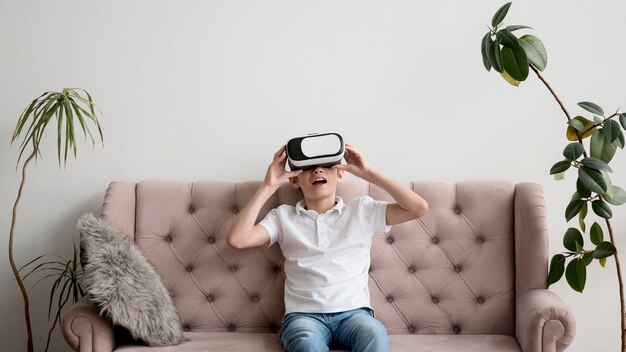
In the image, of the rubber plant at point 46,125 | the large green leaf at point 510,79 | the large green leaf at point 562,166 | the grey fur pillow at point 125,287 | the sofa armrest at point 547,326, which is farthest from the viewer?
the rubber plant at point 46,125

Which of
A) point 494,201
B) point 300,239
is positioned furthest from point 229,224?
point 494,201

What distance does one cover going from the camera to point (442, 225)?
94.3 inches

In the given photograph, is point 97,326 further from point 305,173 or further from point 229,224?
point 305,173

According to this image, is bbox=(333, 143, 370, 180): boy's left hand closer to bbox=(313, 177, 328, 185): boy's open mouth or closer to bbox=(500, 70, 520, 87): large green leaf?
bbox=(313, 177, 328, 185): boy's open mouth

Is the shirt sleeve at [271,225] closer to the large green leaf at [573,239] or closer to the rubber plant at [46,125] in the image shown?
the rubber plant at [46,125]

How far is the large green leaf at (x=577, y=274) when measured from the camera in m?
2.23

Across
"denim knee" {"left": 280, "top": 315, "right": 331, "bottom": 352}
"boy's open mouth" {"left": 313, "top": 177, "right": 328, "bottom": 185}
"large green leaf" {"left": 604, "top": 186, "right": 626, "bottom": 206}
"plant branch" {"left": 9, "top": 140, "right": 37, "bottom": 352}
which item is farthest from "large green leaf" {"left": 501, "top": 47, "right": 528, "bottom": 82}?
"plant branch" {"left": 9, "top": 140, "right": 37, "bottom": 352}

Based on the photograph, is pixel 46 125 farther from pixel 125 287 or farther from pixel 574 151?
pixel 574 151

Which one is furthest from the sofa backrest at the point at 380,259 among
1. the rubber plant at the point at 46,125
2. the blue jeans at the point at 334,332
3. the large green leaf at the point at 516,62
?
the large green leaf at the point at 516,62

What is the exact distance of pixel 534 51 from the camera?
2186mm

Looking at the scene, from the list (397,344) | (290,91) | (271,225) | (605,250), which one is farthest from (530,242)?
(290,91)

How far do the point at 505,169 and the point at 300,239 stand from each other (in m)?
0.90

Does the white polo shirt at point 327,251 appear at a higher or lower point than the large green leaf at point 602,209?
lower

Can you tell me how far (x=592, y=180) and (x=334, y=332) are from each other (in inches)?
38.4
